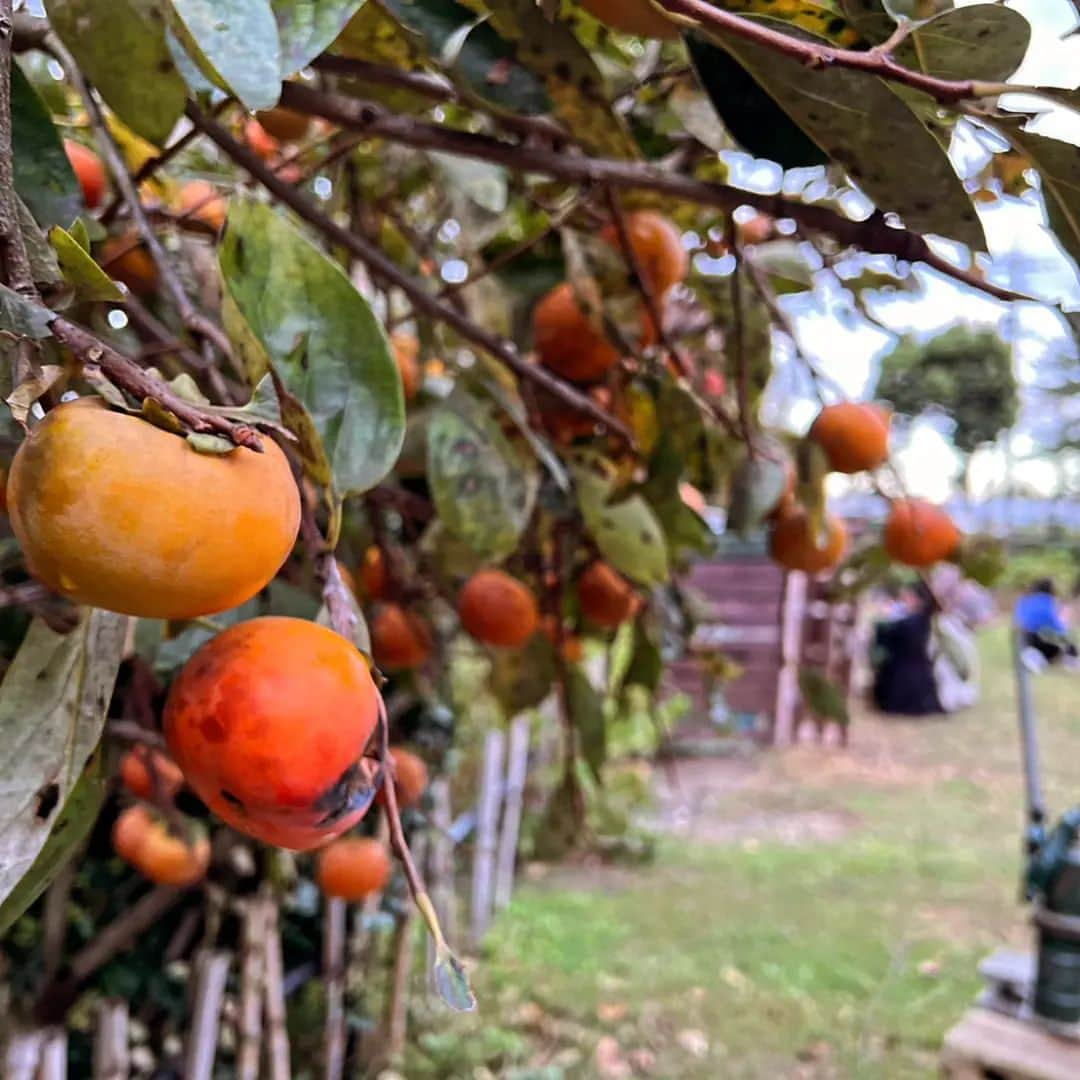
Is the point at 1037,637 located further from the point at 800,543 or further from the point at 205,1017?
the point at 205,1017

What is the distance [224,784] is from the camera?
0.39 m

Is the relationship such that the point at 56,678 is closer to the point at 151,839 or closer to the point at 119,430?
the point at 119,430

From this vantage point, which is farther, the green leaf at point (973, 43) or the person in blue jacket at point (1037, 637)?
the person in blue jacket at point (1037, 637)

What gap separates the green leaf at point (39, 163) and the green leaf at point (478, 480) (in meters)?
0.28

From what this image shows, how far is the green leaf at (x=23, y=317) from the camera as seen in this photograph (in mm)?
304

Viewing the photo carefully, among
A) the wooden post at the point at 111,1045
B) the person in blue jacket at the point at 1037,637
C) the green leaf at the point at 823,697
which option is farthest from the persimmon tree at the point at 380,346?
the person in blue jacket at the point at 1037,637

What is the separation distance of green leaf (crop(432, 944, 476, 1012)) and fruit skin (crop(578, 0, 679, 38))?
40 cm

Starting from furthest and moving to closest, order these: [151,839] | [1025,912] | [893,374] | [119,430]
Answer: [893,374], [1025,912], [151,839], [119,430]

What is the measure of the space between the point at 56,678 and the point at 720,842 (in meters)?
3.78

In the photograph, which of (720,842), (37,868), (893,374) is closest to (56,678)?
(37,868)

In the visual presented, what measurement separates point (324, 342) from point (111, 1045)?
44.4 inches

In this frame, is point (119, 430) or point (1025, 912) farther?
point (1025, 912)

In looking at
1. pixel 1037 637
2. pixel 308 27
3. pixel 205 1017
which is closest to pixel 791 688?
pixel 1037 637

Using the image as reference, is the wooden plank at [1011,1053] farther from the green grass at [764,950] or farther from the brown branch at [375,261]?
the brown branch at [375,261]
